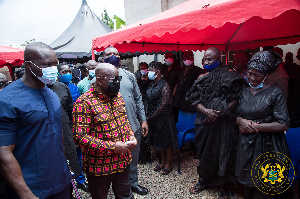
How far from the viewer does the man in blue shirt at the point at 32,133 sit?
1.47 m

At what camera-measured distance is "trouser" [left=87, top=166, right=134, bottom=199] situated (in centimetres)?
228

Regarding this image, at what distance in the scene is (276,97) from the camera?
235 cm

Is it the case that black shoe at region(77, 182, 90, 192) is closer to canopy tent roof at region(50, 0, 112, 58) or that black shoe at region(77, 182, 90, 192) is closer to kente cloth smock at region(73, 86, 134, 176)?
kente cloth smock at region(73, 86, 134, 176)

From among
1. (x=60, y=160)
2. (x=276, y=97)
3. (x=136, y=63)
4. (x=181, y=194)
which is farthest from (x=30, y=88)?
(x=136, y=63)

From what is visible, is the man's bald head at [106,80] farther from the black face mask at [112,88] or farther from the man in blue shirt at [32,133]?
the man in blue shirt at [32,133]

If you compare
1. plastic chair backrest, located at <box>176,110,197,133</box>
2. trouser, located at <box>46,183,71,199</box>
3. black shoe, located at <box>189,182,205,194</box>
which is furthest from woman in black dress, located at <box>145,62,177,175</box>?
trouser, located at <box>46,183,71,199</box>

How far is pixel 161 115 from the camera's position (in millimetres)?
4109

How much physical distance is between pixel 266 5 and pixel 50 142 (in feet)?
7.42

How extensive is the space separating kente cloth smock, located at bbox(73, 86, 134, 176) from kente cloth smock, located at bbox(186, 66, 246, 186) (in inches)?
56.1

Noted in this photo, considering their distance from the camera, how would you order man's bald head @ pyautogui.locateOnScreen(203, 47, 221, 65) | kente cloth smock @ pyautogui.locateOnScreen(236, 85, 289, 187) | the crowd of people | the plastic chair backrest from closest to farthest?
1. the crowd of people
2. kente cloth smock @ pyautogui.locateOnScreen(236, 85, 289, 187)
3. man's bald head @ pyautogui.locateOnScreen(203, 47, 221, 65)
4. the plastic chair backrest

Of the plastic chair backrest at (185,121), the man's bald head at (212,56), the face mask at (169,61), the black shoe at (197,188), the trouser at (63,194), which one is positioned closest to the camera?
the trouser at (63,194)

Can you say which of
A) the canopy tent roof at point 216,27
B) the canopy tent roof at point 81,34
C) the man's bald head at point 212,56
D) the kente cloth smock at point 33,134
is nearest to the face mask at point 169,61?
the canopy tent roof at point 216,27

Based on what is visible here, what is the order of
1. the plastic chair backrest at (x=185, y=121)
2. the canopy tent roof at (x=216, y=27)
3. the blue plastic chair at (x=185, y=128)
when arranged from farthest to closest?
the plastic chair backrest at (x=185, y=121)
the blue plastic chair at (x=185, y=128)
the canopy tent roof at (x=216, y=27)

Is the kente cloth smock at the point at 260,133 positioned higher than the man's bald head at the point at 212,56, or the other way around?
the man's bald head at the point at 212,56
